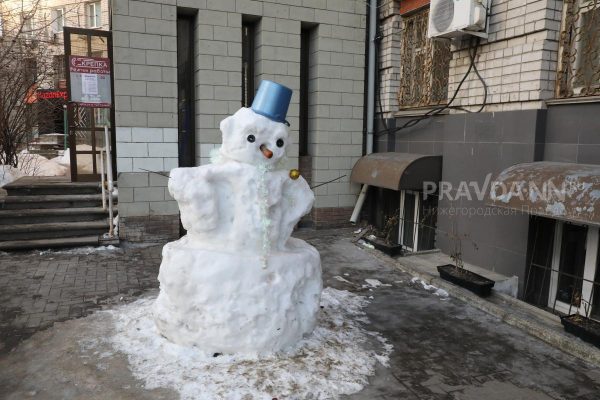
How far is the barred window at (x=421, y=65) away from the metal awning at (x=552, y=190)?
2.69m

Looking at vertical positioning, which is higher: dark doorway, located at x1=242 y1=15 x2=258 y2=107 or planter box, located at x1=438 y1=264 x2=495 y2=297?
dark doorway, located at x1=242 y1=15 x2=258 y2=107

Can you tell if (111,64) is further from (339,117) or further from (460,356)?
(460,356)

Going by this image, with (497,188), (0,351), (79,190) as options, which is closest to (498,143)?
(497,188)

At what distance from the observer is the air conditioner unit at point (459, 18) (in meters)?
6.47

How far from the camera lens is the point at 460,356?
4.48 meters

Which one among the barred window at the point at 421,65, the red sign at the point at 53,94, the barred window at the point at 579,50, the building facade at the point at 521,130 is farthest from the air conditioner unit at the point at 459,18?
the red sign at the point at 53,94

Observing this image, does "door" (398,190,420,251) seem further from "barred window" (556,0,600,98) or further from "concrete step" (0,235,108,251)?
"concrete step" (0,235,108,251)

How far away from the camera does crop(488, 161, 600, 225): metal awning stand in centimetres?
473

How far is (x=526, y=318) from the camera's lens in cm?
517

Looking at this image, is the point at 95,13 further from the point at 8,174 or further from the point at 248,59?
the point at 248,59

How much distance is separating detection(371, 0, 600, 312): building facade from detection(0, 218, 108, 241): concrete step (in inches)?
232

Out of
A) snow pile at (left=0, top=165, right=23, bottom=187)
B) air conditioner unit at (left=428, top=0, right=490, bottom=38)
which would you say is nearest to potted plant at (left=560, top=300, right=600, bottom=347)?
air conditioner unit at (left=428, top=0, right=490, bottom=38)

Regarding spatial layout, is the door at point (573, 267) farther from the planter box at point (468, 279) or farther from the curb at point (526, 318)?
the planter box at point (468, 279)

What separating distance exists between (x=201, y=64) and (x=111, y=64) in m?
1.68
